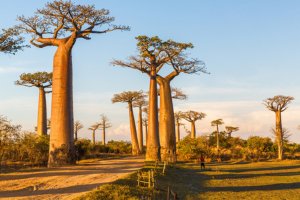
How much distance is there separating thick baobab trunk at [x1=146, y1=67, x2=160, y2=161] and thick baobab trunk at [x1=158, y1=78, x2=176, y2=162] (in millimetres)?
707

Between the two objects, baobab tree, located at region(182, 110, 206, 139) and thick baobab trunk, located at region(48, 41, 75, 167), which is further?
baobab tree, located at region(182, 110, 206, 139)

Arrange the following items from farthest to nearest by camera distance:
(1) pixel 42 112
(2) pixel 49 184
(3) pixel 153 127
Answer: (1) pixel 42 112 < (3) pixel 153 127 < (2) pixel 49 184

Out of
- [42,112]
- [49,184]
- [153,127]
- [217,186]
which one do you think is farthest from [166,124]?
[49,184]

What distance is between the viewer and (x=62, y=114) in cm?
1844

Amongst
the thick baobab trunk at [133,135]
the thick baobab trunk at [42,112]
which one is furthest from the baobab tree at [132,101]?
the thick baobab trunk at [42,112]

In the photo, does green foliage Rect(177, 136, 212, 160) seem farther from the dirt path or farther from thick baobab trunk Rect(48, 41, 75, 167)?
the dirt path

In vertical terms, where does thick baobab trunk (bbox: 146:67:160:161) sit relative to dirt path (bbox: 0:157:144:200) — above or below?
above

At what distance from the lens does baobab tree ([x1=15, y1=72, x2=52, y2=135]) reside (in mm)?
30953

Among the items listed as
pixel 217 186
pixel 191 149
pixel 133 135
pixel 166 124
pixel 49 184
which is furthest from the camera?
pixel 133 135

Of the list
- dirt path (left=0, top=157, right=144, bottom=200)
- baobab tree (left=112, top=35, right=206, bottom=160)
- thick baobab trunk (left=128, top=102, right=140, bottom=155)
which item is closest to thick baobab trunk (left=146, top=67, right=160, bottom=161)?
baobab tree (left=112, top=35, right=206, bottom=160)

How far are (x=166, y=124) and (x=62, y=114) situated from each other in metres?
8.23

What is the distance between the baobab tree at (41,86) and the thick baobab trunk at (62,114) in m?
12.3

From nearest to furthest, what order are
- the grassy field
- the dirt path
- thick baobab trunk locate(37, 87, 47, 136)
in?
the dirt path, the grassy field, thick baobab trunk locate(37, 87, 47, 136)

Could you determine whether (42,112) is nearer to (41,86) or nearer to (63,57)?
(41,86)
